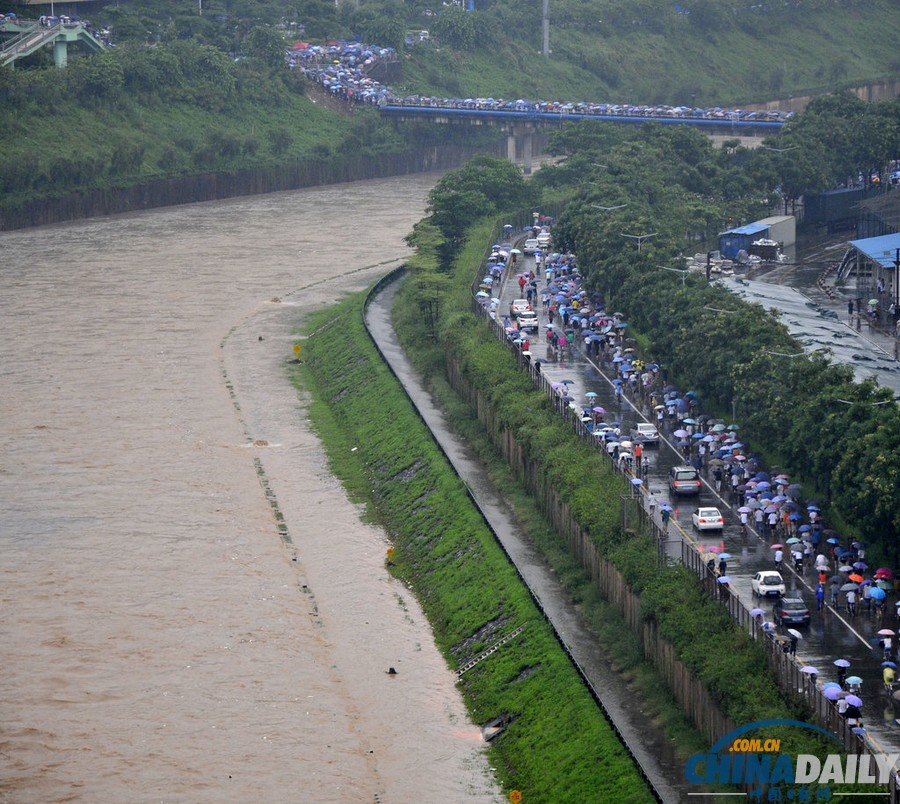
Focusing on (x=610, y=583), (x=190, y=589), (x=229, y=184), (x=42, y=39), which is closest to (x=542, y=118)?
(x=229, y=184)

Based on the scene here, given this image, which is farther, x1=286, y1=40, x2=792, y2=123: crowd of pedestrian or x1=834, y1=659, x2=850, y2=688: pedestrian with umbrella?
x1=286, y1=40, x2=792, y2=123: crowd of pedestrian

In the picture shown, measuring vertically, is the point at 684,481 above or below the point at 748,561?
above

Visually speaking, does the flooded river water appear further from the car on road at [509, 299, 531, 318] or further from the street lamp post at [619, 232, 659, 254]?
the street lamp post at [619, 232, 659, 254]

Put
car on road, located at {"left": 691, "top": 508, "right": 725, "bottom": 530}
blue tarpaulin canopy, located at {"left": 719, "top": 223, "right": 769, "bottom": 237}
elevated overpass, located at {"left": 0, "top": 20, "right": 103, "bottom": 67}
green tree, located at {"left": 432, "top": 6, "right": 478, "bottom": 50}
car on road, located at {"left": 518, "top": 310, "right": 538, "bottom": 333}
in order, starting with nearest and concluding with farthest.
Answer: car on road, located at {"left": 691, "top": 508, "right": 725, "bottom": 530} → car on road, located at {"left": 518, "top": 310, "right": 538, "bottom": 333} → blue tarpaulin canopy, located at {"left": 719, "top": 223, "right": 769, "bottom": 237} → elevated overpass, located at {"left": 0, "top": 20, "right": 103, "bottom": 67} → green tree, located at {"left": 432, "top": 6, "right": 478, "bottom": 50}

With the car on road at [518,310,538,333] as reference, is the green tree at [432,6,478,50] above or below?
above

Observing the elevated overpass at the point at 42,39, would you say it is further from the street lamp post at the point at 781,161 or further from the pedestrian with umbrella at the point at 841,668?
the pedestrian with umbrella at the point at 841,668

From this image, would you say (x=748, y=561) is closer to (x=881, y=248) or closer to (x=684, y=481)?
(x=684, y=481)

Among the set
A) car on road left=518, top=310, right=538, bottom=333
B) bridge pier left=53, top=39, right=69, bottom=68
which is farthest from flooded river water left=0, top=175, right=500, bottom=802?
bridge pier left=53, top=39, right=69, bottom=68
